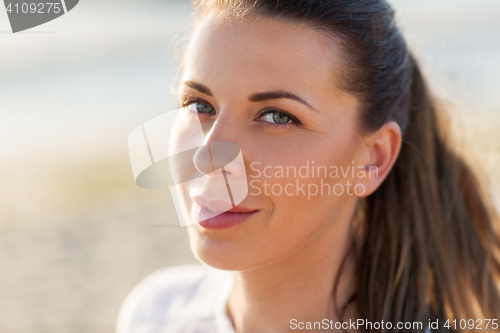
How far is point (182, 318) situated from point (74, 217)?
3.60 m

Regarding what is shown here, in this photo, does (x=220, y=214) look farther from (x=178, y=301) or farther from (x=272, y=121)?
(x=178, y=301)

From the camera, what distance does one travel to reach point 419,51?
2191 millimetres

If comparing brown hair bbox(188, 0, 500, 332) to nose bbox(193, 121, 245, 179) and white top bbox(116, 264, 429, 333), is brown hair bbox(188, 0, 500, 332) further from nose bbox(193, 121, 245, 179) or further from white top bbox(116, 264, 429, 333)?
white top bbox(116, 264, 429, 333)

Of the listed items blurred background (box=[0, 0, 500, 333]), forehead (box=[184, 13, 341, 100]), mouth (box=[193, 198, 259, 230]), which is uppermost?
forehead (box=[184, 13, 341, 100])

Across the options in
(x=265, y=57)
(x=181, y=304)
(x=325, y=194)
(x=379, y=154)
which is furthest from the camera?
(x=181, y=304)

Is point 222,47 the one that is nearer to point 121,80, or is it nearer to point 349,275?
point 349,275

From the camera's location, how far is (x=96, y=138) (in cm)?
748

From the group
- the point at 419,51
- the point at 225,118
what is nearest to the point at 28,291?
the point at 225,118

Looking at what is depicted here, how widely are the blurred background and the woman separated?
1.14ft

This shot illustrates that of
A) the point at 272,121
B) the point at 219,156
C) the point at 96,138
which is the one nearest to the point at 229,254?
the point at 219,156

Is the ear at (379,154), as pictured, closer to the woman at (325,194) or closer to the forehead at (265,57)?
the woman at (325,194)

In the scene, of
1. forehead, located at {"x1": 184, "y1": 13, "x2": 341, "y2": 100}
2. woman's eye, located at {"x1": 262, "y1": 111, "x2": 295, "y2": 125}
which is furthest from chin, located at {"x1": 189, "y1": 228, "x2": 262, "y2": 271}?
forehead, located at {"x1": 184, "y1": 13, "x2": 341, "y2": 100}

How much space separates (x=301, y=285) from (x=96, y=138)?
6451 millimetres

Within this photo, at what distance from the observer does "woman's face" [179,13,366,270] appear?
152 centimetres
